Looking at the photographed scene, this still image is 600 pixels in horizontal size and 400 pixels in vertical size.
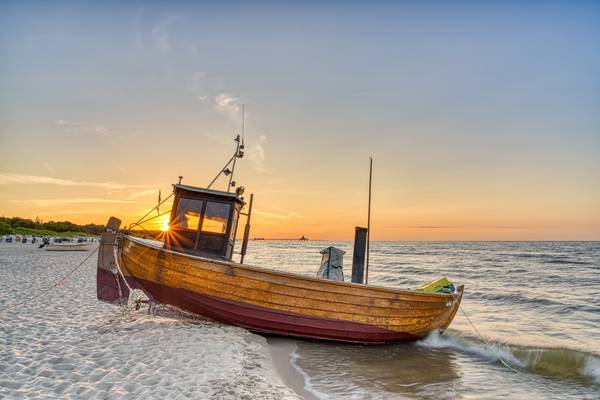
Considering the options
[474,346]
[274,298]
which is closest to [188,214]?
[274,298]

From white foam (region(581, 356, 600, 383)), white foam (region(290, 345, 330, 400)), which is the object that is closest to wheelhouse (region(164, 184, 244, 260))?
white foam (region(290, 345, 330, 400))

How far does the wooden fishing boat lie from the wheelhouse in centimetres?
2

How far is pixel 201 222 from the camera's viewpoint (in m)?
9.46

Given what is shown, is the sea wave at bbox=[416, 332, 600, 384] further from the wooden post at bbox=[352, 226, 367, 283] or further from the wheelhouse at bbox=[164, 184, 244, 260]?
the wheelhouse at bbox=[164, 184, 244, 260]

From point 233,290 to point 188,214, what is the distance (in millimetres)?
2613

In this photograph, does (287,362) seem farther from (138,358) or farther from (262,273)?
(138,358)

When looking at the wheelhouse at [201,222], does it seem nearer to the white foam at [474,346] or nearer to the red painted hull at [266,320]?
the red painted hull at [266,320]

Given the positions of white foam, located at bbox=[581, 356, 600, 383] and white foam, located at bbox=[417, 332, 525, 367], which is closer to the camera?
white foam, located at bbox=[581, 356, 600, 383]

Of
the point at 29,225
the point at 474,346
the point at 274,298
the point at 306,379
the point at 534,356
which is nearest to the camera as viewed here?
the point at 306,379

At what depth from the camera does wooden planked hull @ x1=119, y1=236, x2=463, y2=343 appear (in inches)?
312

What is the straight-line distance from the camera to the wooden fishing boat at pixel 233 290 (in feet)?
26.1

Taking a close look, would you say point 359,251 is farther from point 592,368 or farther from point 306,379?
point 592,368

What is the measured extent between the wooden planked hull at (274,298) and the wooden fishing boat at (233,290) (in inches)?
0.9

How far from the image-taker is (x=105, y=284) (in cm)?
887
